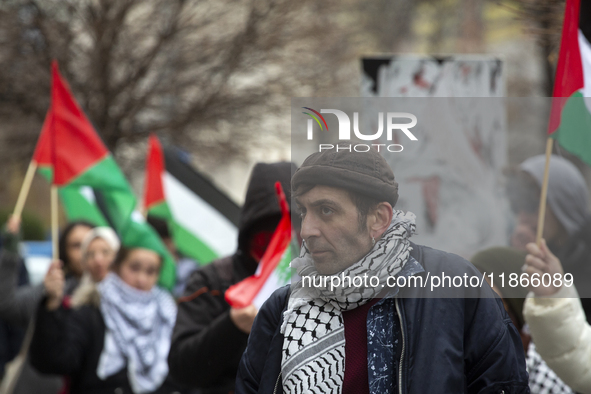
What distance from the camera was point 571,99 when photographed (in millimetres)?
2342

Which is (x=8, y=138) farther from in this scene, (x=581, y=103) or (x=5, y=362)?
(x=581, y=103)

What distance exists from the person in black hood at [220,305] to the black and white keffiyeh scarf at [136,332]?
1.20 metres

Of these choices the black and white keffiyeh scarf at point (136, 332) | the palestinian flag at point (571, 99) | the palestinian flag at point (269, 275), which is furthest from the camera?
the black and white keffiyeh scarf at point (136, 332)

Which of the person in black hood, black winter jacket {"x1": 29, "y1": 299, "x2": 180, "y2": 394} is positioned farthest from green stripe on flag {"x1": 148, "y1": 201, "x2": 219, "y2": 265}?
the person in black hood

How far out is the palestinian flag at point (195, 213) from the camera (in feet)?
17.7

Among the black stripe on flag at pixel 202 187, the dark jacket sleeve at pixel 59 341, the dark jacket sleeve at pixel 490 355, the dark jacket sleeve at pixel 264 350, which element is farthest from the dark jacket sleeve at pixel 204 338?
the black stripe on flag at pixel 202 187

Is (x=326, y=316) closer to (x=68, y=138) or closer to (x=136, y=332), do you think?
(x=136, y=332)

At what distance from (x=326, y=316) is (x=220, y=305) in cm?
112

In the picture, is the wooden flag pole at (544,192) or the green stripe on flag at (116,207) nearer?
the wooden flag pole at (544,192)

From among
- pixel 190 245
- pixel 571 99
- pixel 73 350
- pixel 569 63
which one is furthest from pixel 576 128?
pixel 190 245

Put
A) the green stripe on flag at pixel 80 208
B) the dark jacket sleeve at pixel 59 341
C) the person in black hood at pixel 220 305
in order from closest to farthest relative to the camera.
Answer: the person in black hood at pixel 220 305 < the dark jacket sleeve at pixel 59 341 < the green stripe on flag at pixel 80 208

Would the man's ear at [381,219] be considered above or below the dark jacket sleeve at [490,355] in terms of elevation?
above

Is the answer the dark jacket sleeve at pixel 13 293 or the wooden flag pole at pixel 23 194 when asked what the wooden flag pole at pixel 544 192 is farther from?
the wooden flag pole at pixel 23 194

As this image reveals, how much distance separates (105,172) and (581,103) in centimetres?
333
